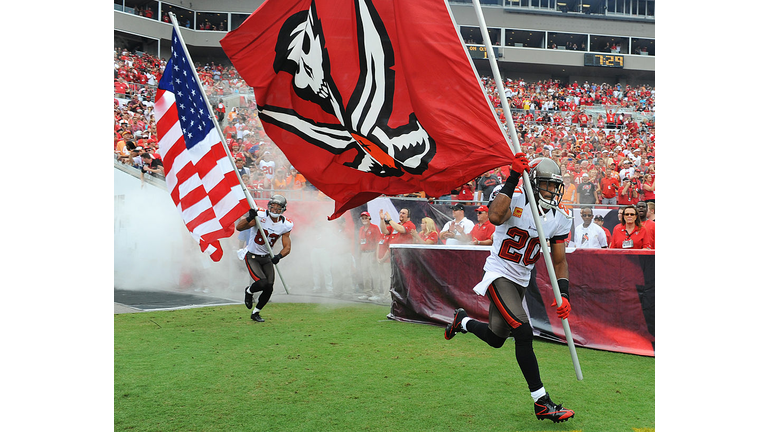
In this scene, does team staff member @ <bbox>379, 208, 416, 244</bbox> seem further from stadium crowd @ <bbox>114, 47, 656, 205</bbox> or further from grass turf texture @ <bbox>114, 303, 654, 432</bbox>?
grass turf texture @ <bbox>114, 303, 654, 432</bbox>

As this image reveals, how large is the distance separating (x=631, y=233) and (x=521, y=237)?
13.5 ft

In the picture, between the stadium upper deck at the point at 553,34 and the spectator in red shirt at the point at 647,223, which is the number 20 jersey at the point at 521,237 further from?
the stadium upper deck at the point at 553,34

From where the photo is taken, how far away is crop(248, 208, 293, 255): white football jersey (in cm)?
891

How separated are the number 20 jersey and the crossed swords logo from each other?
864 millimetres

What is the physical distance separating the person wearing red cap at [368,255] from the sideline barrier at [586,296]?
317cm

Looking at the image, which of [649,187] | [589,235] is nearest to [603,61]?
[649,187]

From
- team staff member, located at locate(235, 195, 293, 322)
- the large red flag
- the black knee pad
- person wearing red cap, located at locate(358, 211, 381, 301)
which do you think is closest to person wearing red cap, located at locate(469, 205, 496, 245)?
person wearing red cap, located at locate(358, 211, 381, 301)

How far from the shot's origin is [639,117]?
2962 cm

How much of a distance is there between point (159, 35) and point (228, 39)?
33.2 metres

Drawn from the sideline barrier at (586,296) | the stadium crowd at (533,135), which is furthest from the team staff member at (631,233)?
the stadium crowd at (533,135)

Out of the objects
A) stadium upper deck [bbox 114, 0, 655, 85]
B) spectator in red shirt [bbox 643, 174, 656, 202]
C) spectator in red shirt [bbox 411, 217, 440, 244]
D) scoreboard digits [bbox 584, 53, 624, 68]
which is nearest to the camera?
spectator in red shirt [bbox 411, 217, 440, 244]

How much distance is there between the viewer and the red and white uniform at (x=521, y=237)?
454 cm

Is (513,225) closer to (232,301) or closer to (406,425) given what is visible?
(406,425)

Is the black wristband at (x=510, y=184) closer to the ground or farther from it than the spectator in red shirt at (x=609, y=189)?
closer to the ground
